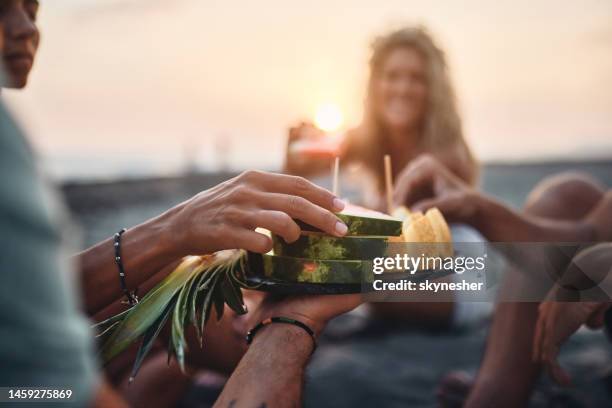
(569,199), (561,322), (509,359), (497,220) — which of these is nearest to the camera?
(561,322)

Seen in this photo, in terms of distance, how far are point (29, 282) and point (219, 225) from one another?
76 cm

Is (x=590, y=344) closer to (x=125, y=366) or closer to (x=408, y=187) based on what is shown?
(x=408, y=187)

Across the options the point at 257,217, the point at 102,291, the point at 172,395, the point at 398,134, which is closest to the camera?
the point at 257,217

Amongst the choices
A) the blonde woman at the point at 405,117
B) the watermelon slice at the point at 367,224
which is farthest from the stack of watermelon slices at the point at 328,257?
the blonde woman at the point at 405,117

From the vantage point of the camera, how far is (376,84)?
18.0 ft

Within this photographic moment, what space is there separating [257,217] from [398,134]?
13.4ft

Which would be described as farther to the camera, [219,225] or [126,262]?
[126,262]

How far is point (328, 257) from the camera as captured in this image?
160cm

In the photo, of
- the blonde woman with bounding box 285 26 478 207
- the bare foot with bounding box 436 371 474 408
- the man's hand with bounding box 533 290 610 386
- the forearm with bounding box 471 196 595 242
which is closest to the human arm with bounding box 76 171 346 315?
the man's hand with bounding box 533 290 610 386

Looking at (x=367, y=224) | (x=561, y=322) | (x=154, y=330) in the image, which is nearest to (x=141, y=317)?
(x=154, y=330)

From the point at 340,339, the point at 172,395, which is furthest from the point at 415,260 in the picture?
the point at 340,339

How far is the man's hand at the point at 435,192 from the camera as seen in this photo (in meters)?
2.74

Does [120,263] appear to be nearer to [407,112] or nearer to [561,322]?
[561,322]

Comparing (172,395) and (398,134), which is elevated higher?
(398,134)
